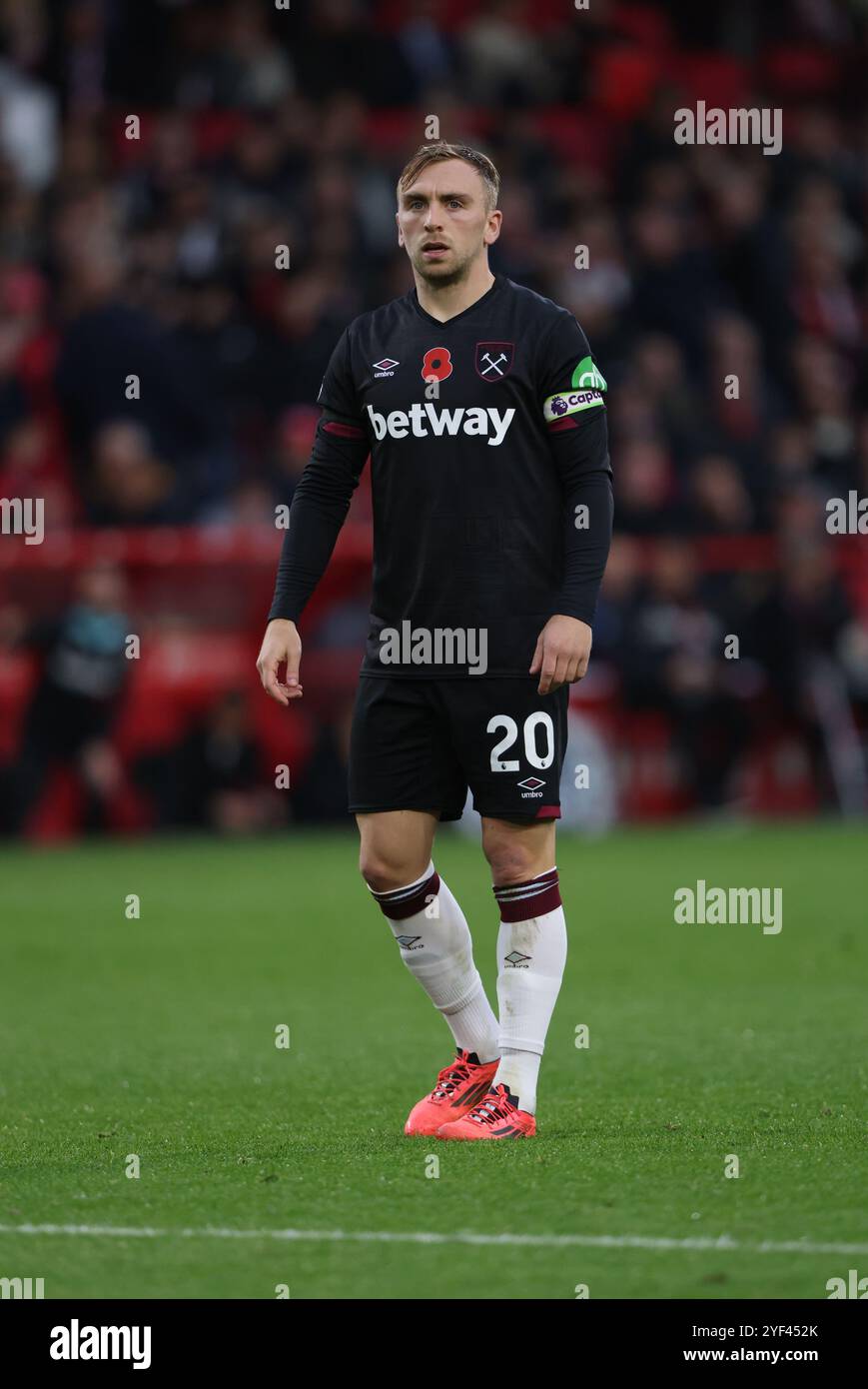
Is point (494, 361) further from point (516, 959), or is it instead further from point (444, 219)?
point (516, 959)

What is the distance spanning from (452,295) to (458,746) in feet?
3.77

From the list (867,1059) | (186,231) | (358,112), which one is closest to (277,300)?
(186,231)

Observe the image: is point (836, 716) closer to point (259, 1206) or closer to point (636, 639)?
point (636, 639)

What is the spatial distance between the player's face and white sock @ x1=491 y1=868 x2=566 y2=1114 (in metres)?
1.55

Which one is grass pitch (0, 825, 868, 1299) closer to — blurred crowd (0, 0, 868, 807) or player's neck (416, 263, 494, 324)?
player's neck (416, 263, 494, 324)

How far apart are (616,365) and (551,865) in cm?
1189

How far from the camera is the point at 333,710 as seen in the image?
49.3 ft

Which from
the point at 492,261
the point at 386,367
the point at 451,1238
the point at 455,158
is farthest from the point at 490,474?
the point at 492,261

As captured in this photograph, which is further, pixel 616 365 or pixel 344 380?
pixel 616 365

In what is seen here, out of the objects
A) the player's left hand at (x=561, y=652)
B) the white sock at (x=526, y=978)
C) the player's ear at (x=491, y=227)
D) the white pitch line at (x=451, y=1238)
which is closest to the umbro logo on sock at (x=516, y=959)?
the white sock at (x=526, y=978)

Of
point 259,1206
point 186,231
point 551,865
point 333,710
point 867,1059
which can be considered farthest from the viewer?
point 186,231

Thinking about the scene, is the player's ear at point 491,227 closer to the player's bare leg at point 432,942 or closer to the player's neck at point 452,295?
the player's neck at point 452,295

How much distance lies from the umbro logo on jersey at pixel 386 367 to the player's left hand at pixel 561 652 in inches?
30.3

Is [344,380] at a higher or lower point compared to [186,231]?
lower
